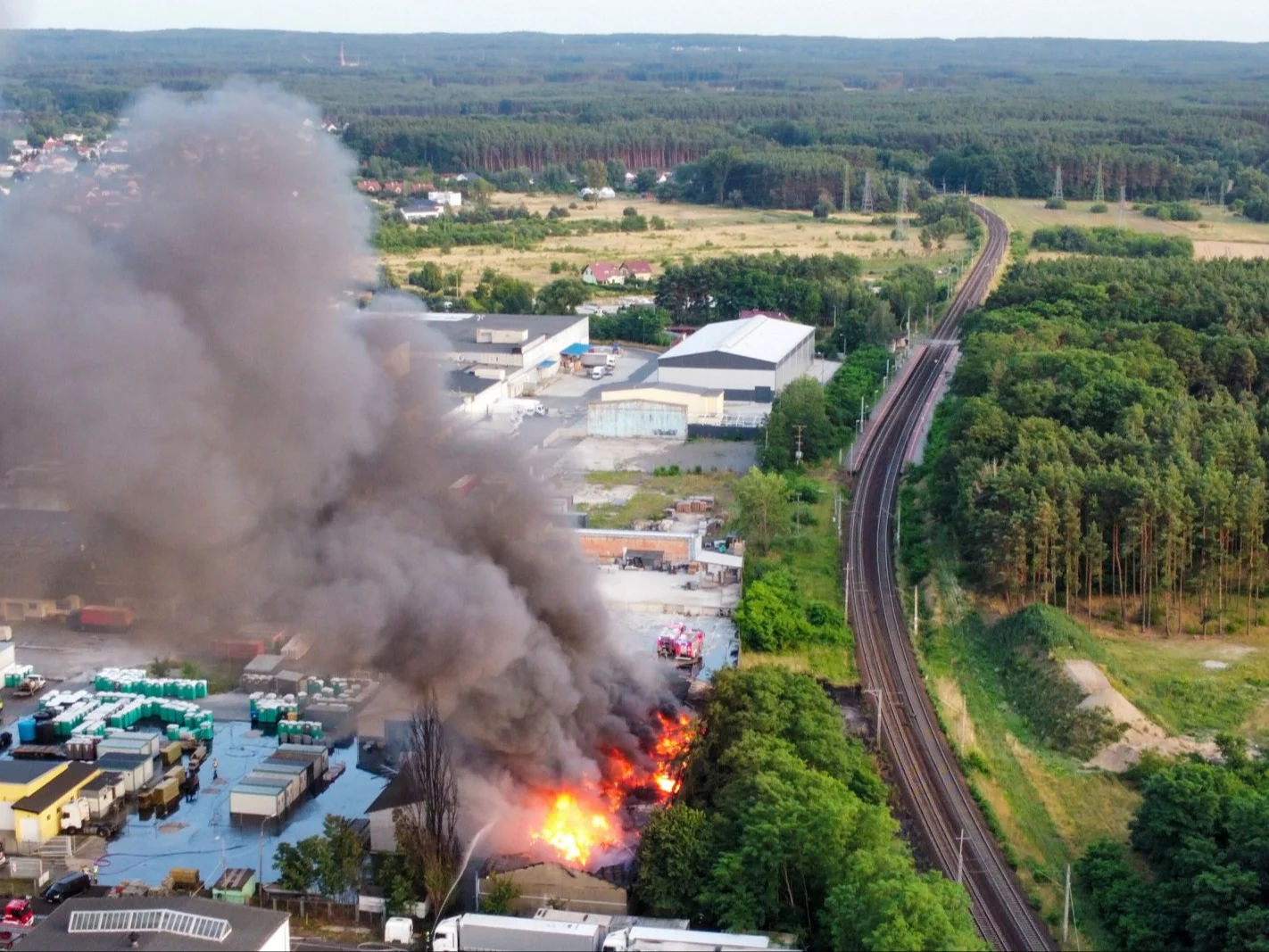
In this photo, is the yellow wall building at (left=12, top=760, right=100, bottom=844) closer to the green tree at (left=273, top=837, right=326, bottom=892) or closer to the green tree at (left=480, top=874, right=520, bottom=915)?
the green tree at (left=273, top=837, right=326, bottom=892)

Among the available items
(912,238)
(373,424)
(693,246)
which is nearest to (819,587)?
(373,424)

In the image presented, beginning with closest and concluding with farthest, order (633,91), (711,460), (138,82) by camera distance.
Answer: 1. (711,460)
2. (138,82)
3. (633,91)

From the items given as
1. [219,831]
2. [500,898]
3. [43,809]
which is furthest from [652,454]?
[500,898]

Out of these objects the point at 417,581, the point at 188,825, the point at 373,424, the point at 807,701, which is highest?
the point at 373,424

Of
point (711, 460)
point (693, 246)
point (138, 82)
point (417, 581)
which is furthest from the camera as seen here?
point (138, 82)

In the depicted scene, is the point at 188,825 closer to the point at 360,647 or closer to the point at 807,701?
the point at 360,647

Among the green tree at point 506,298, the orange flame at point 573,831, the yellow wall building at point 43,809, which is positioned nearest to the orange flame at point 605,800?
the orange flame at point 573,831
